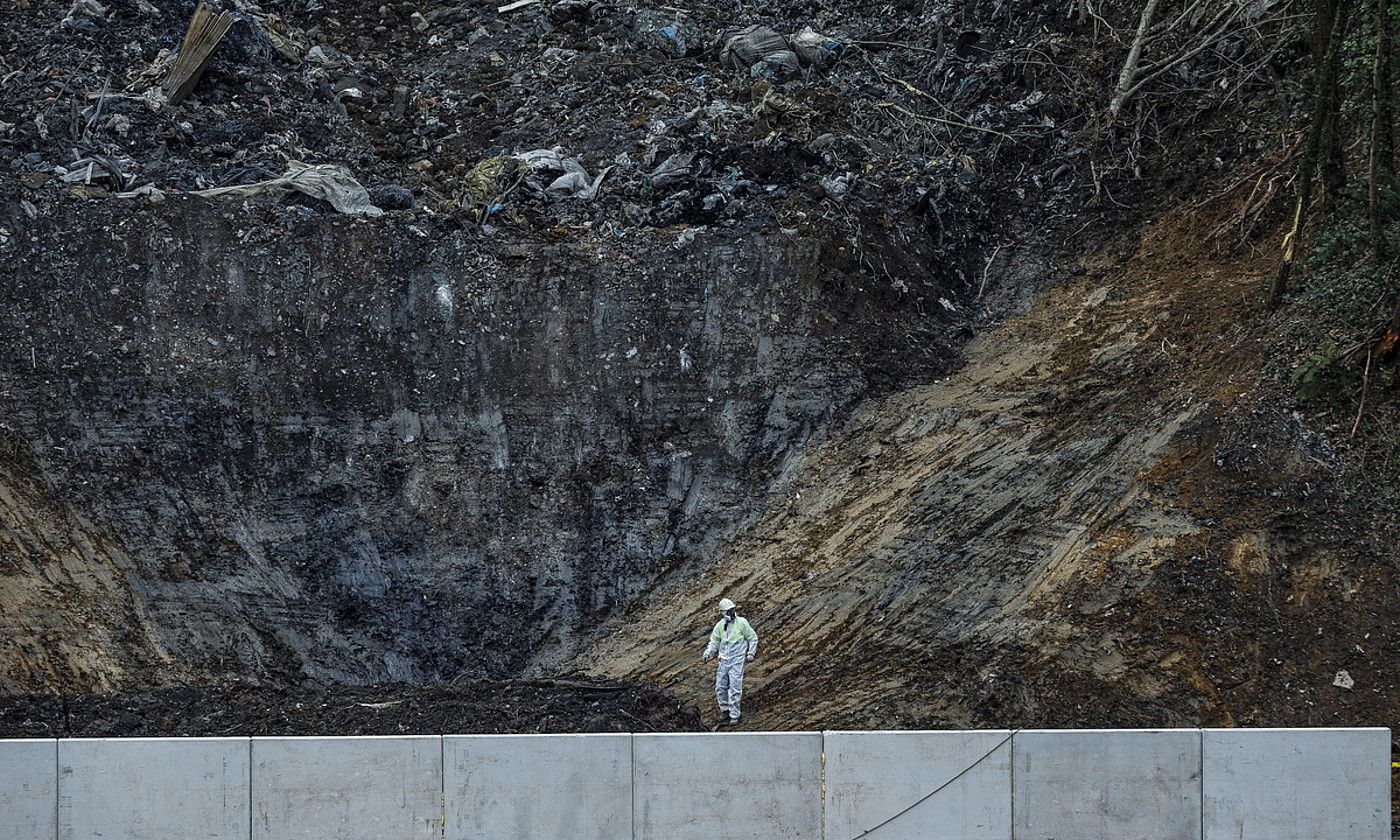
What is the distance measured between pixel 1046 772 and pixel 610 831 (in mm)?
3111

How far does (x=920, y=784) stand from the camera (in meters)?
8.73

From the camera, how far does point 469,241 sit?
44.9ft

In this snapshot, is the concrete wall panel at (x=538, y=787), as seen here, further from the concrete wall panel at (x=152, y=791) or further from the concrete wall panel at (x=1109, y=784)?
the concrete wall panel at (x=1109, y=784)

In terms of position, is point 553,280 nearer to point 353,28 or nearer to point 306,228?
point 306,228

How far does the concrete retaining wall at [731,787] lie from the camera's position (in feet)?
28.1

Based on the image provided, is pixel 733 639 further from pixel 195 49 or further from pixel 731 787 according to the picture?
pixel 195 49

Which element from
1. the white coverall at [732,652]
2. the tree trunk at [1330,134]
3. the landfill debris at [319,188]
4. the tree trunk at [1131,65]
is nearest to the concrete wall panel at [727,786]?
the white coverall at [732,652]

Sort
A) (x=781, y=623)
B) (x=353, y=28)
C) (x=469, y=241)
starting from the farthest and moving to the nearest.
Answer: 1. (x=353, y=28)
2. (x=469, y=241)
3. (x=781, y=623)

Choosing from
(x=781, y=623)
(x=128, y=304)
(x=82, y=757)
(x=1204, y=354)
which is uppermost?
(x=128, y=304)

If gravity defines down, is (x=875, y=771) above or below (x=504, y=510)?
below

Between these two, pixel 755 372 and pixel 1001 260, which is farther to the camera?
pixel 1001 260

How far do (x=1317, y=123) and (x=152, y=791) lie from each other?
11.8 metres

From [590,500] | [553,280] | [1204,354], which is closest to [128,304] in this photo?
[553,280]

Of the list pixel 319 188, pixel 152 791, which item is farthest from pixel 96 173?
pixel 152 791
